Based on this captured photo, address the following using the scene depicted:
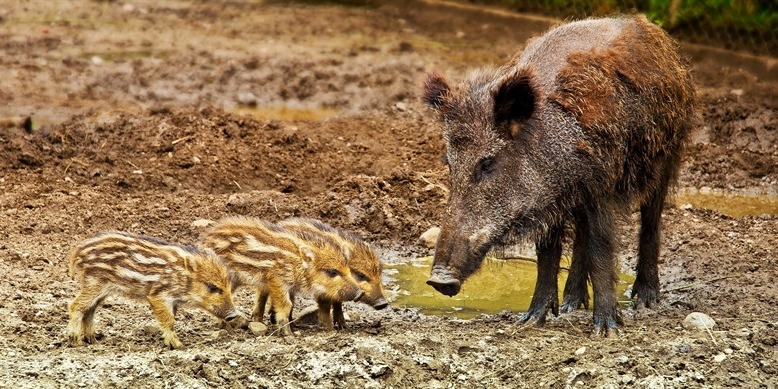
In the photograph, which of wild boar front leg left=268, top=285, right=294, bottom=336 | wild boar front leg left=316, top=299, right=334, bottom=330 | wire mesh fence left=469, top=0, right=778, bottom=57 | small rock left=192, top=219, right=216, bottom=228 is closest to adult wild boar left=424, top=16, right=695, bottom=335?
wild boar front leg left=316, top=299, right=334, bottom=330

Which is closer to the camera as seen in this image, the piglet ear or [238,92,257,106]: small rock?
the piglet ear

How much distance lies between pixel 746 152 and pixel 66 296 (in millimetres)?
6347

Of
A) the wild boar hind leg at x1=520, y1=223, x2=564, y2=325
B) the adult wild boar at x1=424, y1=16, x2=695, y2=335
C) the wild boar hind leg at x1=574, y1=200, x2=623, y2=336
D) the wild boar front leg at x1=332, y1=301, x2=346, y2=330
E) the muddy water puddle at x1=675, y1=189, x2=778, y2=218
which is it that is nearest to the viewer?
the adult wild boar at x1=424, y1=16, x2=695, y2=335

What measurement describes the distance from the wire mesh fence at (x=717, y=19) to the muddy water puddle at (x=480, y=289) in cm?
438

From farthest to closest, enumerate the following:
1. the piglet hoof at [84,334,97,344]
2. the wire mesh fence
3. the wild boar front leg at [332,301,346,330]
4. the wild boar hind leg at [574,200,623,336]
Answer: the wire mesh fence
the wild boar front leg at [332,301,346,330]
the wild boar hind leg at [574,200,623,336]
the piglet hoof at [84,334,97,344]

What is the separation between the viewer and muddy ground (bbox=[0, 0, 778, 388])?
614cm

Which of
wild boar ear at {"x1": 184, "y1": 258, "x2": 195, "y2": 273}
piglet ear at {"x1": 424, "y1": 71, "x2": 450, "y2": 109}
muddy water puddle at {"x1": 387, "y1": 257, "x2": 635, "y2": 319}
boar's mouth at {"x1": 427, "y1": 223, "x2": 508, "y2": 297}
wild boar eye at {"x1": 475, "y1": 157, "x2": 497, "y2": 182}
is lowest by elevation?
muddy water puddle at {"x1": 387, "y1": 257, "x2": 635, "y2": 319}

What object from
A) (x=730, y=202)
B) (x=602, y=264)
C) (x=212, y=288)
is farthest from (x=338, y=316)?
(x=730, y=202)

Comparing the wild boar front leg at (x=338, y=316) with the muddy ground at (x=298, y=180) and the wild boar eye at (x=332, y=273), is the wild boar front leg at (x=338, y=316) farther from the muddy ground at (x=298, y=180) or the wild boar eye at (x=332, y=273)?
the wild boar eye at (x=332, y=273)

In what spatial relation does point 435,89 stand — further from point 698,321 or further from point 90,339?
point 90,339

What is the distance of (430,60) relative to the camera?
46.3 feet

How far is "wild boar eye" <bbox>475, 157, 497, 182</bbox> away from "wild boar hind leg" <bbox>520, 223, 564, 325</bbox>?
2.21 ft

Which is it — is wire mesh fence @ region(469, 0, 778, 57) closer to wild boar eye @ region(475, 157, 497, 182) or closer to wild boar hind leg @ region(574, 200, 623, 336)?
wild boar hind leg @ region(574, 200, 623, 336)

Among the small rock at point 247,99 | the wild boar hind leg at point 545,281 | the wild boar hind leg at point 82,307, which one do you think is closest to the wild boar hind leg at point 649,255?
the wild boar hind leg at point 545,281
